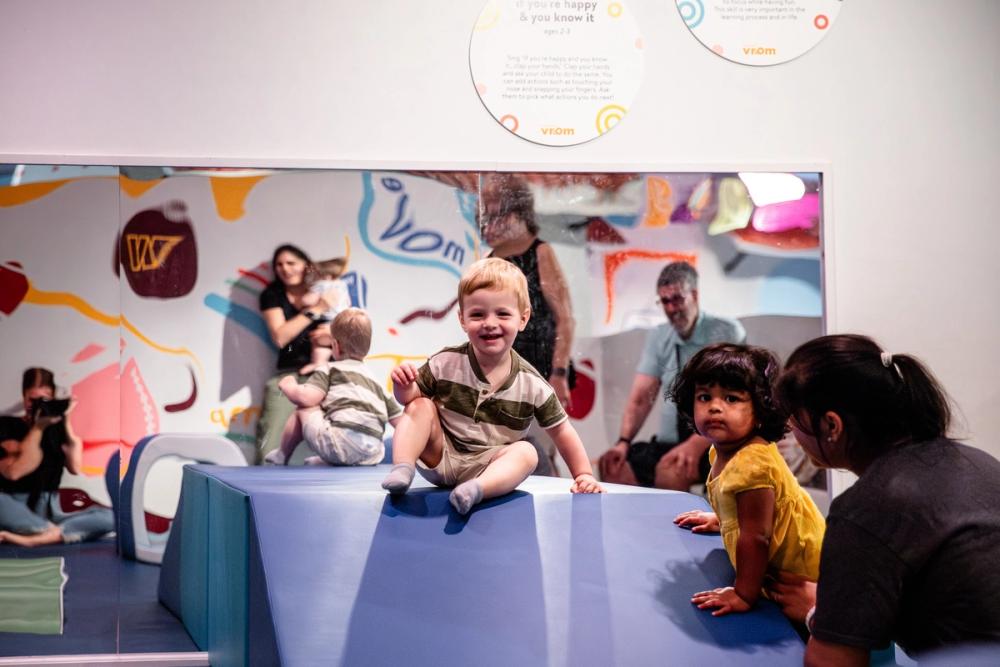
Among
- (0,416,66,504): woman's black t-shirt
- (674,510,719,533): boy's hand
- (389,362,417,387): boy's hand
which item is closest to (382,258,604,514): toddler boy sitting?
(389,362,417,387): boy's hand

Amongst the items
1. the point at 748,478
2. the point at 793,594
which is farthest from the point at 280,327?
the point at 793,594

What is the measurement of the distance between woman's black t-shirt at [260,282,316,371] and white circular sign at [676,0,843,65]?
66.5 inches

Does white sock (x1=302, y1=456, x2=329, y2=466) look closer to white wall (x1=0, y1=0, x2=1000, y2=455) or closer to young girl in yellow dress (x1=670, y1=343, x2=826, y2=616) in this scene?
white wall (x1=0, y1=0, x2=1000, y2=455)

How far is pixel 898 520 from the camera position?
4.42 feet

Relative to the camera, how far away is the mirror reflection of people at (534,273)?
3.05 m

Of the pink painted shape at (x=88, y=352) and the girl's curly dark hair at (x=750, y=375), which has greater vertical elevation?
the pink painted shape at (x=88, y=352)

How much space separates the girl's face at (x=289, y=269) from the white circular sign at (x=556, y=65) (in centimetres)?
85

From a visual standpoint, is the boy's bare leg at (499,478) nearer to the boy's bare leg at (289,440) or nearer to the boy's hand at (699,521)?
the boy's hand at (699,521)

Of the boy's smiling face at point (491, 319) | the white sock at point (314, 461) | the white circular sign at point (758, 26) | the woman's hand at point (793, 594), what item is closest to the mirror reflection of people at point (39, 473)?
the white sock at point (314, 461)

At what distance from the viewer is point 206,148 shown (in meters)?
3.09

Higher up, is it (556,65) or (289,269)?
(556,65)

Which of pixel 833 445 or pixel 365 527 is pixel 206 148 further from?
pixel 833 445

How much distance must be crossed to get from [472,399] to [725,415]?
0.69 metres

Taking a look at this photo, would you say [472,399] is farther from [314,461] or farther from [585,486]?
[314,461]
